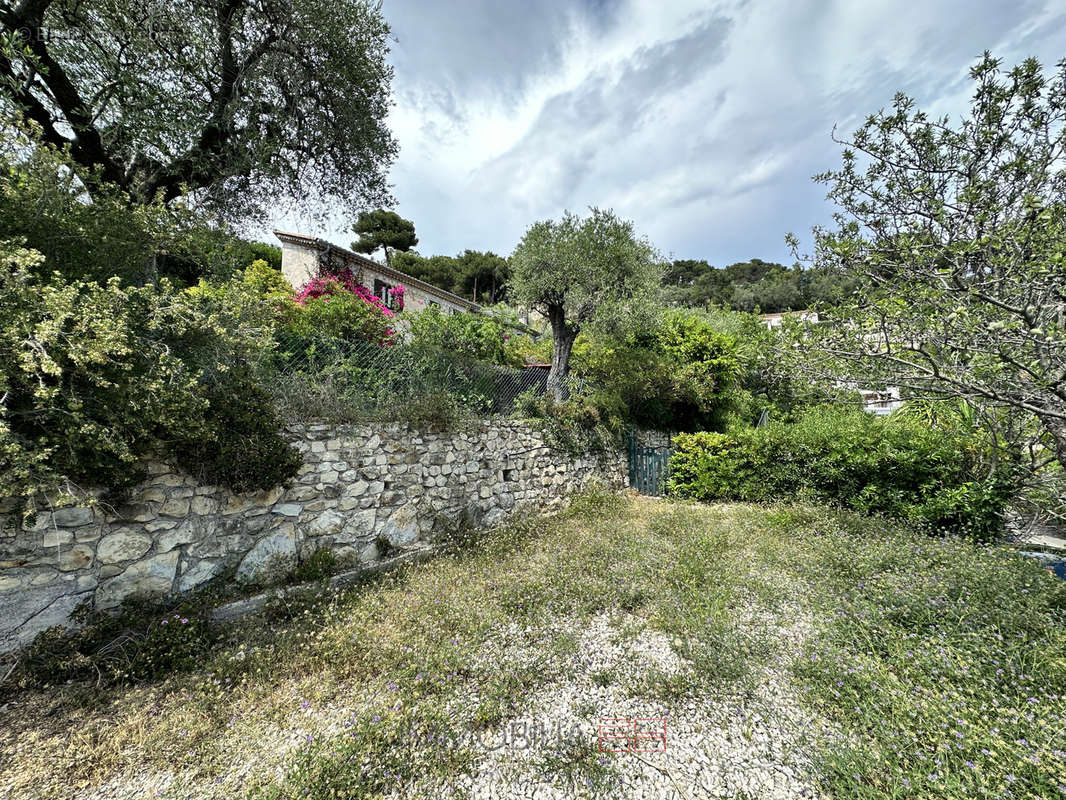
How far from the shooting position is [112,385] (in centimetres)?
304

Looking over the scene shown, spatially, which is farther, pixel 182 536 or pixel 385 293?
pixel 385 293

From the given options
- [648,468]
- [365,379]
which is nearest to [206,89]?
[365,379]

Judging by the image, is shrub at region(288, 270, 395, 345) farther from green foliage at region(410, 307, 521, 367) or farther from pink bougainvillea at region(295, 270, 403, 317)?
pink bougainvillea at region(295, 270, 403, 317)

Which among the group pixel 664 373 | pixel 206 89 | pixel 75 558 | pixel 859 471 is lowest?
pixel 859 471

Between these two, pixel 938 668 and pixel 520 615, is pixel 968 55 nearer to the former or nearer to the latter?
pixel 938 668

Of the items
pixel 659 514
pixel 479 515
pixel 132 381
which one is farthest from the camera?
pixel 659 514

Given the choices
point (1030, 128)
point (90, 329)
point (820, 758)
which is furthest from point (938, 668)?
point (90, 329)

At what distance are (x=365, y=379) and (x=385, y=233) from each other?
108 feet

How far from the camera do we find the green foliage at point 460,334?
7.66 meters

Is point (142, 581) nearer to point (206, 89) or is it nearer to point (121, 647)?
point (121, 647)

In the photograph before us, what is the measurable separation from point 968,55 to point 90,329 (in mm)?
7408

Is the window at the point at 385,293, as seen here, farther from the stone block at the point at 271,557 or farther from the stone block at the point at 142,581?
the stone block at the point at 142,581

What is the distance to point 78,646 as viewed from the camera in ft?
10.7

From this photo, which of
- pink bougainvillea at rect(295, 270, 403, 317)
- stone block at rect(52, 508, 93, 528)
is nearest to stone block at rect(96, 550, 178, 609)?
stone block at rect(52, 508, 93, 528)
